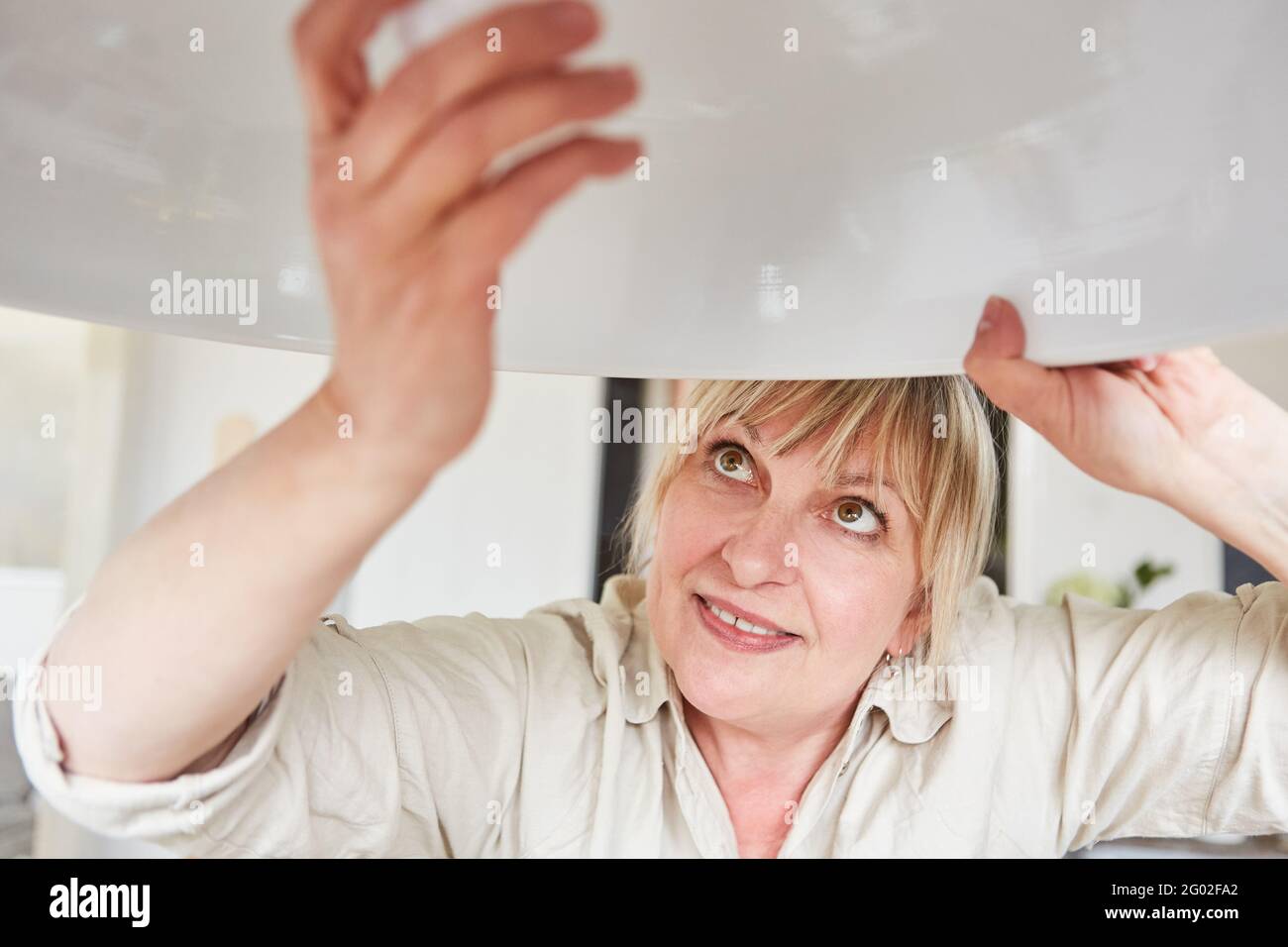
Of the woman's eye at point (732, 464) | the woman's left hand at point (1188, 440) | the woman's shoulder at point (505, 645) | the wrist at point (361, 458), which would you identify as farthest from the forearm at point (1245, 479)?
the wrist at point (361, 458)

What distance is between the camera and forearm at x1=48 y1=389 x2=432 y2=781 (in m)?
0.37

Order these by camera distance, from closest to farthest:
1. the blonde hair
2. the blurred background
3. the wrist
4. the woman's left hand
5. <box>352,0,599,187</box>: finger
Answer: <box>352,0,599,187</box>: finger → the wrist → the woman's left hand → the blonde hair → the blurred background

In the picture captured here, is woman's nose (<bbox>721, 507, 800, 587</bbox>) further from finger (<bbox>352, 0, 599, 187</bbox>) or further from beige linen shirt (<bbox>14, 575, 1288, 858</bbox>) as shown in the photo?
finger (<bbox>352, 0, 599, 187</bbox>)

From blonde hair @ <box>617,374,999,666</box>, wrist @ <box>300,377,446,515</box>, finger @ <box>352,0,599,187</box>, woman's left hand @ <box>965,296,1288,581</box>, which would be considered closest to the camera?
finger @ <box>352,0,599,187</box>

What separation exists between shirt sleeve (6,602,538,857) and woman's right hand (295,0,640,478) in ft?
0.71

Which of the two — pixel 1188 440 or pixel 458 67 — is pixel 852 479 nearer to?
pixel 1188 440

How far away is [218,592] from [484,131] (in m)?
0.23

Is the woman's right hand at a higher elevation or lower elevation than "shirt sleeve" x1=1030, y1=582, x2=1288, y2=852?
higher

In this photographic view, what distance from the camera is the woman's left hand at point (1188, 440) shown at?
0.64 meters

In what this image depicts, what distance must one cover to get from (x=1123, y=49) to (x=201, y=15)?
247 mm

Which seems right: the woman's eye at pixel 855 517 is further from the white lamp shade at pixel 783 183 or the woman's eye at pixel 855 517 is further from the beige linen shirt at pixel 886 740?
the white lamp shade at pixel 783 183

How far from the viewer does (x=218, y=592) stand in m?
0.40

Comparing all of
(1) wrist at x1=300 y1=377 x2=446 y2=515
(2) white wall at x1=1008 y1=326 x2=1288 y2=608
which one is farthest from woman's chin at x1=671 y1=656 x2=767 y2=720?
(2) white wall at x1=1008 y1=326 x2=1288 y2=608

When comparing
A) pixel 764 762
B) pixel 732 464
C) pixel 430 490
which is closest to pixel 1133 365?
pixel 732 464
